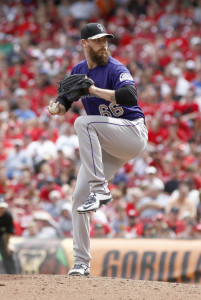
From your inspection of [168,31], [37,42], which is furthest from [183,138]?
[37,42]

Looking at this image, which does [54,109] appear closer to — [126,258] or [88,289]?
[88,289]

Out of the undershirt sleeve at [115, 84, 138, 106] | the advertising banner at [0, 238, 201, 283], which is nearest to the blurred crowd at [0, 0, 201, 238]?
the advertising banner at [0, 238, 201, 283]

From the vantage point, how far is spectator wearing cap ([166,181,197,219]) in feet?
28.2

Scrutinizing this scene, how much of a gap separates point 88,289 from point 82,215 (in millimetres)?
876

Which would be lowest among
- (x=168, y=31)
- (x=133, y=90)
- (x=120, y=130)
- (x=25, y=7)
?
(x=120, y=130)

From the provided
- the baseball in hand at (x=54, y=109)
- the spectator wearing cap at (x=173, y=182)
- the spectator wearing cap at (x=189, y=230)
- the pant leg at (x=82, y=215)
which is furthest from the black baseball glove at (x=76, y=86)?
the spectator wearing cap at (x=173, y=182)

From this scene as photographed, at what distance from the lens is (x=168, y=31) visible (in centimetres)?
1509

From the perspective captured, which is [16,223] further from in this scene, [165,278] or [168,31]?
[168,31]

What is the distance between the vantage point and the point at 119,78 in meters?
5.23

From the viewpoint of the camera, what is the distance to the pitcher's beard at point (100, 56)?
538cm

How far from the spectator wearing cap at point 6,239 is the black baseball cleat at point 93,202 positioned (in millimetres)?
3037

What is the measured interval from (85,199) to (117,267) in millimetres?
2323

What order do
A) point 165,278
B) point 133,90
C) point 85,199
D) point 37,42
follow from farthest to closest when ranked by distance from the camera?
point 37,42 < point 165,278 < point 85,199 < point 133,90

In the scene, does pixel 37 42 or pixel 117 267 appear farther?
pixel 37 42
